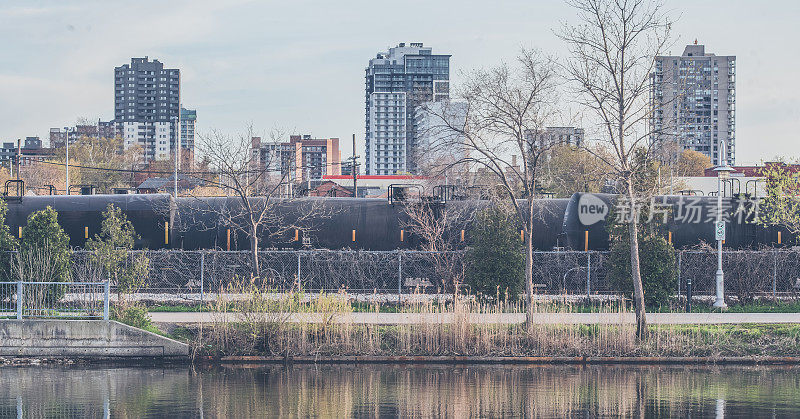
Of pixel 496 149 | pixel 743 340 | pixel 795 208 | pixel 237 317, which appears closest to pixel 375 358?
pixel 237 317

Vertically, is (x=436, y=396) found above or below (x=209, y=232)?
below

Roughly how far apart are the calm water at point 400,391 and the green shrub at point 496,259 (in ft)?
22.5

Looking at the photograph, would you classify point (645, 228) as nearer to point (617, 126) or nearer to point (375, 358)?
point (617, 126)

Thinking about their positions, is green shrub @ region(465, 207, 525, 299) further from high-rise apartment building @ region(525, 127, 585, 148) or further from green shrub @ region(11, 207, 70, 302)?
green shrub @ region(11, 207, 70, 302)

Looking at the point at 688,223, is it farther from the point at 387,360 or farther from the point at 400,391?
the point at 400,391

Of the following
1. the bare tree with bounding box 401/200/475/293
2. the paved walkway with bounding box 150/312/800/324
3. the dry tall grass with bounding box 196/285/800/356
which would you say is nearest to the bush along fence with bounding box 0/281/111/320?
the paved walkway with bounding box 150/312/800/324

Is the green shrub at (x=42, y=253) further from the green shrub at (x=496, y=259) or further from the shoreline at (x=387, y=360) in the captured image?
the green shrub at (x=496, y=259)

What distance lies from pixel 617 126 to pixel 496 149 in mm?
4549

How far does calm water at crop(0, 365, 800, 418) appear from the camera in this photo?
1584 centimetres

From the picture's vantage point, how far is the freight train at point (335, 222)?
1270 inches

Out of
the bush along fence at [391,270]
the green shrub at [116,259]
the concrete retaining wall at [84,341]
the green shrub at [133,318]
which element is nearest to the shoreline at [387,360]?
the concrete retaining wall at [84,341]

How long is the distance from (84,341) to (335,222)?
1305 cm

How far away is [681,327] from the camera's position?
23.3 meters

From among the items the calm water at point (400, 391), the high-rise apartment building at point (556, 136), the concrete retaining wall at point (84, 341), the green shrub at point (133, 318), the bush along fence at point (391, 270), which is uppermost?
the high-rise apartment building at point (556, 136)
